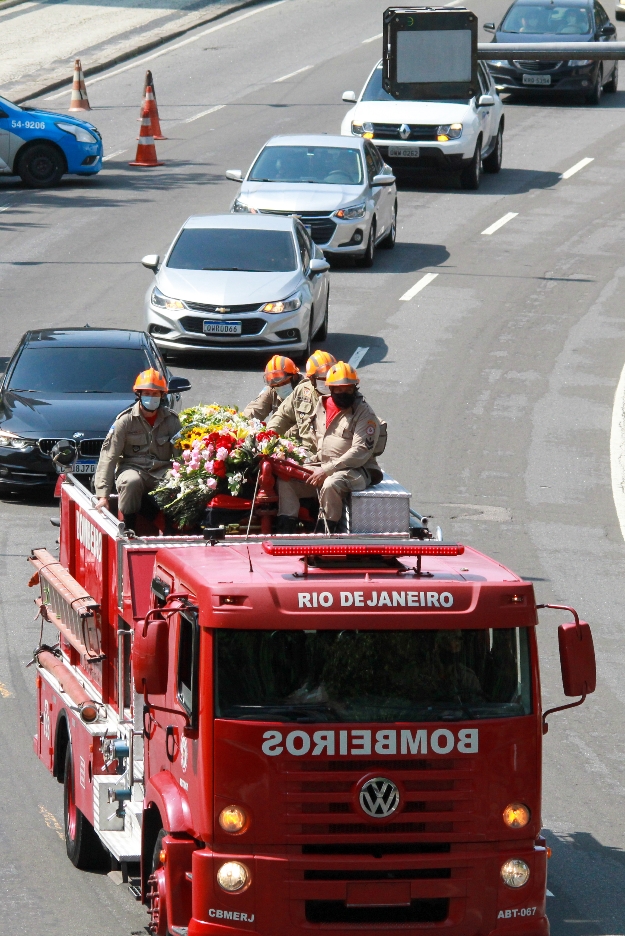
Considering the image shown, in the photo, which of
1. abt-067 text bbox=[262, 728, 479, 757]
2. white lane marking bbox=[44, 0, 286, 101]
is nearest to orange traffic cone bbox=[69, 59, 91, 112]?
white lane marking bbox=[44, 0, 286, 101]

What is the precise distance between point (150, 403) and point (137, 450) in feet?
1.04

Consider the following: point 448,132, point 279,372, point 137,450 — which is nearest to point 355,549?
point 137,450

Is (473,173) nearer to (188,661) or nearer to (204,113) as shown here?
(204,113)

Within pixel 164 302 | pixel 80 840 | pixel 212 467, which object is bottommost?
pixel 164 302

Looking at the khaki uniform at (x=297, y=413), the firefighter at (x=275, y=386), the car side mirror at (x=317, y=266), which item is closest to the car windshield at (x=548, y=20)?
the car side mirror at (x=317, y=266)

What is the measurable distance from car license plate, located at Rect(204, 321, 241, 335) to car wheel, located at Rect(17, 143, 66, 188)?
10.3m

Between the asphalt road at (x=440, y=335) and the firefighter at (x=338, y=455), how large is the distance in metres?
2.20

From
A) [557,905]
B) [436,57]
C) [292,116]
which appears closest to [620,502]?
[436,57]

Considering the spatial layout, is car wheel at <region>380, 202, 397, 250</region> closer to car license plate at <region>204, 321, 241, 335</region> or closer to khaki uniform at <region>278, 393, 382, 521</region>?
car license plate at <region>204, 321, 241, 335</region>

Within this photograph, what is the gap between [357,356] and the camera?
22281 mm

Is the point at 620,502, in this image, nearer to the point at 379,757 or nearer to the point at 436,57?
the point at 436,57

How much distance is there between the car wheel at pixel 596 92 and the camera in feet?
123

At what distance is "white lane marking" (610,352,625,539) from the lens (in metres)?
17.8

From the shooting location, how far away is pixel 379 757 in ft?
23.2
